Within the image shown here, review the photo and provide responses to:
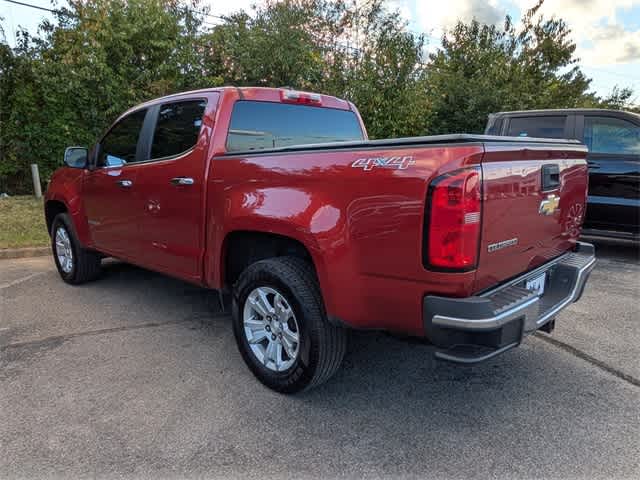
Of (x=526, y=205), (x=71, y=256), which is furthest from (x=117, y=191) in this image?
(x=526, y=205)

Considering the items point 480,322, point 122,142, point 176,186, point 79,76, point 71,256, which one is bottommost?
Answer: point 71,256

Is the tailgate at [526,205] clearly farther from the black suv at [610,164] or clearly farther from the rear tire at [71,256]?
the rear tire at [71,256]

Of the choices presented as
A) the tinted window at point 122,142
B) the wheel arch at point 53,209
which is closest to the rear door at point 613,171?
the tinted window at point 122,142

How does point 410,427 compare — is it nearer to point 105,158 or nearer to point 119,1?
point 105,158

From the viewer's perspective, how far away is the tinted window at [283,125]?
337 centimetres

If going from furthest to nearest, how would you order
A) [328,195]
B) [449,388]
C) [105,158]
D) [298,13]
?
1. [298,13]
2. [105,158]
3. [449,388]
4. [328,195]

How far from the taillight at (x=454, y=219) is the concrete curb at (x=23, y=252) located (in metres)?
6.55

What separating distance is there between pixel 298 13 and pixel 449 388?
460 inches

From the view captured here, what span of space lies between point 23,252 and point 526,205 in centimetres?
684

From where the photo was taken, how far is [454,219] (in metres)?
2.01

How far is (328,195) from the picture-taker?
2408 millimetres

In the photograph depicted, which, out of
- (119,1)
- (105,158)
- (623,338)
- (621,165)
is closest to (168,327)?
(105,158)

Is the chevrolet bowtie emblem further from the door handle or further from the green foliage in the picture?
the green foliage

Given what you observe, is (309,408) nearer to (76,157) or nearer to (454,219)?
(454,219)
